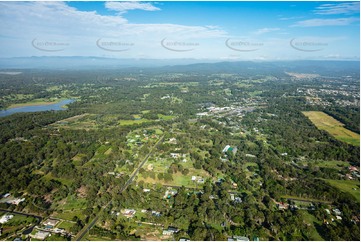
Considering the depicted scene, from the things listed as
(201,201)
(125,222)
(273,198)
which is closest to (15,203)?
(125,222)

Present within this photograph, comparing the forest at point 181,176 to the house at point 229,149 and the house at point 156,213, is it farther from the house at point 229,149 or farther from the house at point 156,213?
the house at point 229,149

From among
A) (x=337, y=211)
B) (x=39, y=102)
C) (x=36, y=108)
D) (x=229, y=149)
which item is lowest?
(x=337, y=211)

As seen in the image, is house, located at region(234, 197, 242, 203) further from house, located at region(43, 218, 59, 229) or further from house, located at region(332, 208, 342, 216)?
house, located at region(43, 218, 59, 229)

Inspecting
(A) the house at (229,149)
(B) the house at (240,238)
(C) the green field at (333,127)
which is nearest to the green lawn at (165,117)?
(A) the house at (229,149)

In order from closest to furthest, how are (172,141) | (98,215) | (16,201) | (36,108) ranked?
(98,215)
(16,201)
(172,141)
(36,108)

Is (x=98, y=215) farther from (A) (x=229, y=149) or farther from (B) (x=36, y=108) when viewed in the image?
(B) (x=36, y=108)

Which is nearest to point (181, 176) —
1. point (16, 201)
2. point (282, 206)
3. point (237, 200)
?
point (237, 200)
